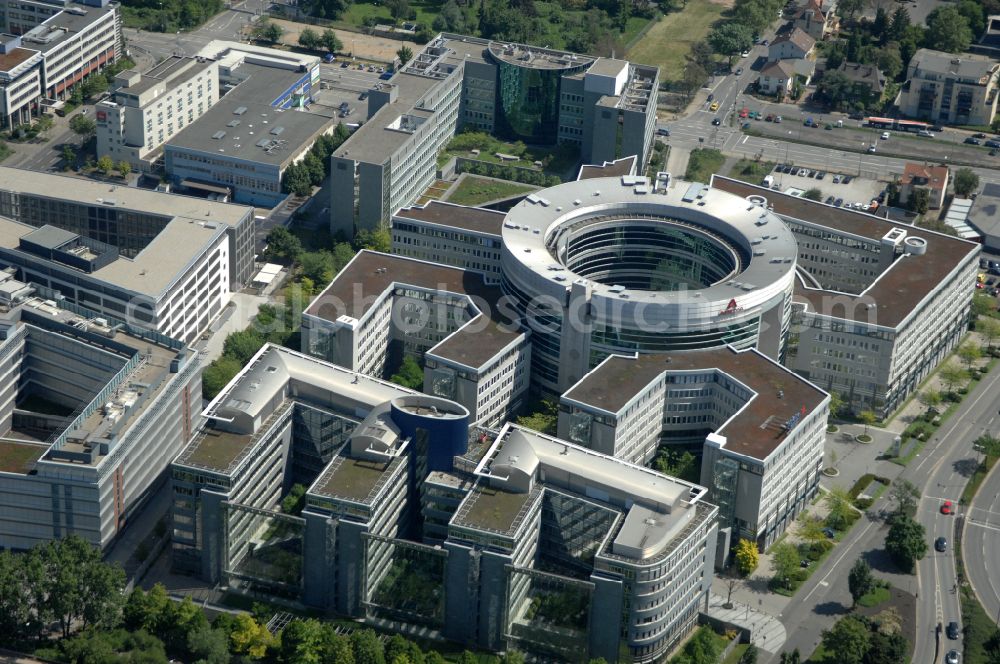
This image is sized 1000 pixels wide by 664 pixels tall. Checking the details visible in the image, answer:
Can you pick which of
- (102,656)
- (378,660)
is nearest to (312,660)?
(378,660)

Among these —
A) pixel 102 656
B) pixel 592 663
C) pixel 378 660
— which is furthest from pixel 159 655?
pixel 592 663

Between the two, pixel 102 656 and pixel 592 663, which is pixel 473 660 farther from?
pixel 102 656

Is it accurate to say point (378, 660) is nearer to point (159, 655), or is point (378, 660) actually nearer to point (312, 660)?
point (312, 660)

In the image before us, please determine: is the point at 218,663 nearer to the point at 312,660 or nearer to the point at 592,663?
the point at 312,660

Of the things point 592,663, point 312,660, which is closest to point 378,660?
point 312,660

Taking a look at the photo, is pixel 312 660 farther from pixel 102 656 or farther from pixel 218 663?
pixel 102 656

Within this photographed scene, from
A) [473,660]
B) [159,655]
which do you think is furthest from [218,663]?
[473,660]
